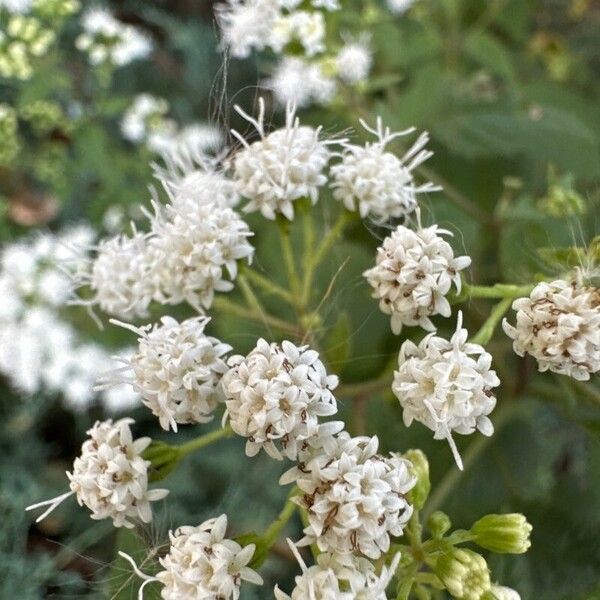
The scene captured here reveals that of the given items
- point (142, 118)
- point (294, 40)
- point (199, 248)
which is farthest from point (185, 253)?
point (142, 118)

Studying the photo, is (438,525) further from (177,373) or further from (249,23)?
(249,23)

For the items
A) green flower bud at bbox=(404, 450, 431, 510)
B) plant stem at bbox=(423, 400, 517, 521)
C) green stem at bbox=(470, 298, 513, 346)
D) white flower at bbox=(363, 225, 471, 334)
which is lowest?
plant stem at bbox=(423, 400, 517, 521)

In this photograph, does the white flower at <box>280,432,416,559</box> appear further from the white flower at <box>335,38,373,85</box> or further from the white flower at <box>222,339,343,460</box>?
the white flower at <box>335,38,373,85</box>

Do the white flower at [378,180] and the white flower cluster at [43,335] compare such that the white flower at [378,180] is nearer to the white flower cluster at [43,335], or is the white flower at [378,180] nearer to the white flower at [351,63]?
the white flower at [351,63]

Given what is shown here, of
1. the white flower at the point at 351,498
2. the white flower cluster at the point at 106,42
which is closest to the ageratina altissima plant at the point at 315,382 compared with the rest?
the white flower at the point at 351,498

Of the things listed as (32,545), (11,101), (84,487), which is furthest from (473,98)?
(32,545)

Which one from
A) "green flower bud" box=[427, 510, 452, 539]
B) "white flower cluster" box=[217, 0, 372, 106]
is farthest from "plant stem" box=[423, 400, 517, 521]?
"white flower cluster" box=[217, 0, 372, 106]
